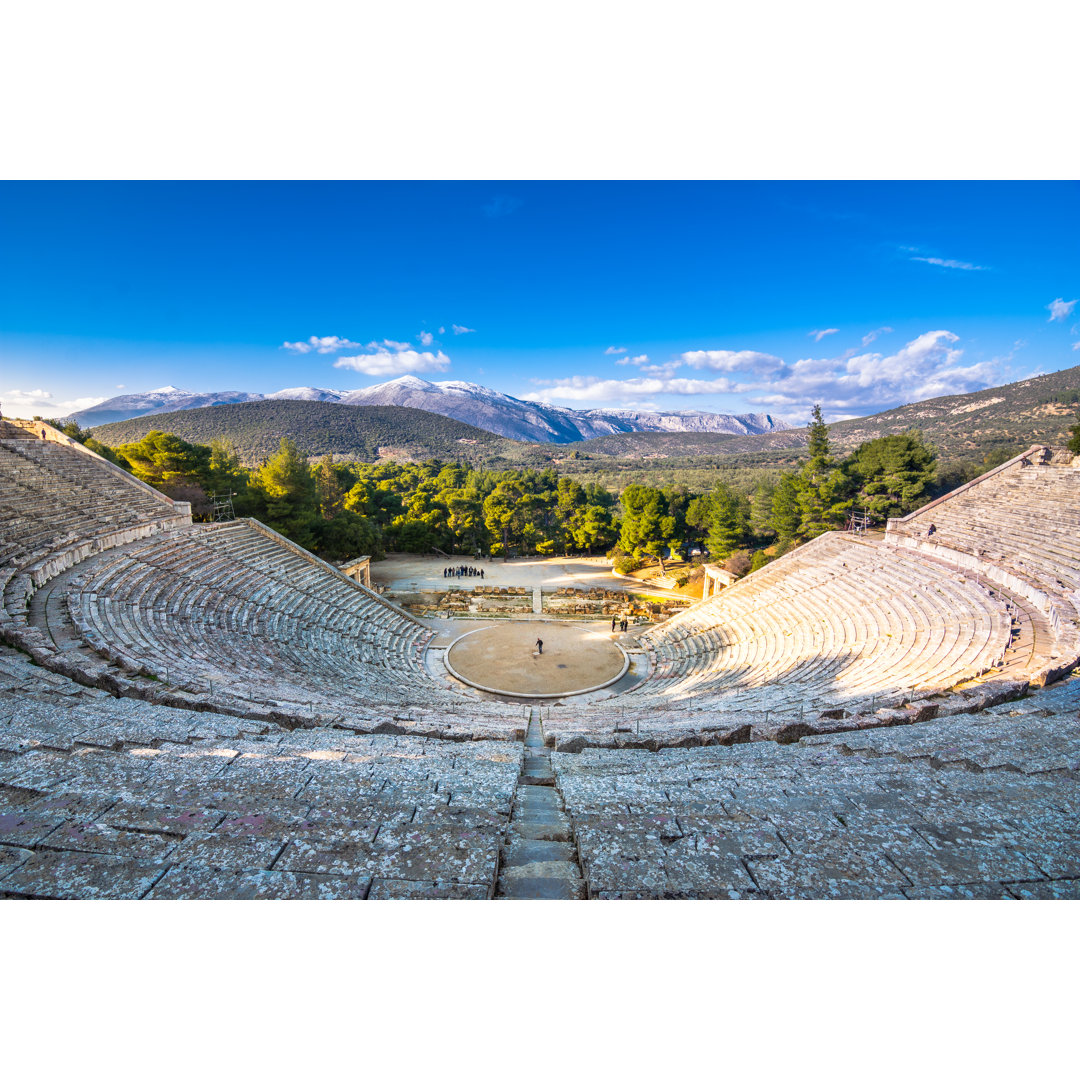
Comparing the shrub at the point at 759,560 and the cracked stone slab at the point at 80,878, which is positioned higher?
the shrub at the point at 759,560

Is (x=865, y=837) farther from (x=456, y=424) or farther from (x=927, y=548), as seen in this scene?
(x=456, y=424)

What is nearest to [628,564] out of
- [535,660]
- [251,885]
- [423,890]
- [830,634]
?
[535,660]

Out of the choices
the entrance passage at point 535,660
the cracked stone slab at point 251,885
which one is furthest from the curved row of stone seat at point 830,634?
the cracked stone slab at point 251,885

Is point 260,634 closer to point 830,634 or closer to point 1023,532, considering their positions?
point 830,634

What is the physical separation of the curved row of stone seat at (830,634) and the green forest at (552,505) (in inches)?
259

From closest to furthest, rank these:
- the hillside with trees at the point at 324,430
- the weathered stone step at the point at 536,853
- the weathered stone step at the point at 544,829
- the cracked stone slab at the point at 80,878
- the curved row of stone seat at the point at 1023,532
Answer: the cracked stone slab at the point at 80,878 < the weathered stone step at the point at 536,853 < the weathered stone step at the point at 544,829 < the curved row of stone seat at the point at 1023,532 < the hillside with trees at the point at 324,430

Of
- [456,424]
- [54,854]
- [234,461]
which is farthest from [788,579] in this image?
[456,424]

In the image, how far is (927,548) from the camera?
1625cm

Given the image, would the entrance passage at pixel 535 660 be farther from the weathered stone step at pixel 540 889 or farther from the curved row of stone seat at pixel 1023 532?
the weathered stone step at pixel 540 889

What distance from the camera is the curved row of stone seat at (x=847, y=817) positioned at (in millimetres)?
2889

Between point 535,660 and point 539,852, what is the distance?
12435mm

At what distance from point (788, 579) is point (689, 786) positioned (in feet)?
52.0

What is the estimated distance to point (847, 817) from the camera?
3611mm

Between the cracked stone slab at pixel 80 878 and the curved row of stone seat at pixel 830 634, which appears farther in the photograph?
the curved row of stone seat at pixel 830 634
